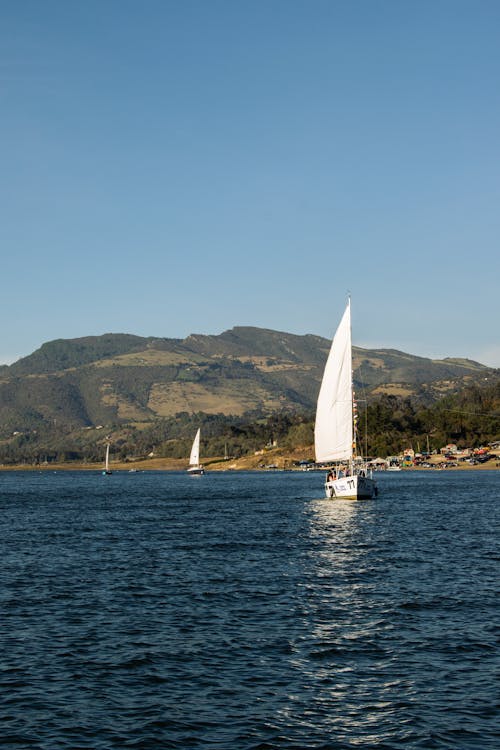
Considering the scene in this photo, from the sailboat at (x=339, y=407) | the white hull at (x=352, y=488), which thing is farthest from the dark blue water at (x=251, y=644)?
the white hull at (x=352, y=488)

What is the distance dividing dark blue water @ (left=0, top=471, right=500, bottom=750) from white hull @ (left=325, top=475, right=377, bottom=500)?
4638 centimetres

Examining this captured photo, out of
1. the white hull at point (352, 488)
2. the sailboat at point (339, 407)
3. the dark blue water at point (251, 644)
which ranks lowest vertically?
the dark blue water at point (251, 644)

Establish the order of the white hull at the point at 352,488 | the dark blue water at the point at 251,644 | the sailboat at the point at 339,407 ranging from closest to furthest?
the dark blue water at the point at 251,644 < the sailboat at the point at 339,407 < the white hull at the point at 352,488

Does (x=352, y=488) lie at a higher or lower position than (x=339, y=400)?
lower

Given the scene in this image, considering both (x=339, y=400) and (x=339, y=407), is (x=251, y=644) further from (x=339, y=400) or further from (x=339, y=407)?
(x=339, y=400)

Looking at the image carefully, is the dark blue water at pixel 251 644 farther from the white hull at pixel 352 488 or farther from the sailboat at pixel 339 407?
the white hull at pixel 352 488

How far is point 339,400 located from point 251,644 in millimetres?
84518

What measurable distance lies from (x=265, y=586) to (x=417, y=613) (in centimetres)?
1099

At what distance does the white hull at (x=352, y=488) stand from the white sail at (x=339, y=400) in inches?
145

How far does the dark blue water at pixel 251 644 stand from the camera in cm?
2558

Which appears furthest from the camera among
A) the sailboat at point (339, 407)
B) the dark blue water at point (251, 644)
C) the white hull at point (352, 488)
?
the white hull at point (352, 488)

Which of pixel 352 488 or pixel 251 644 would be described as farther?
pixel 352 488

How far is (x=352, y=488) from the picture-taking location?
402 feet

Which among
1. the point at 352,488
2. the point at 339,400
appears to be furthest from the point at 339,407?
the point at 352,488
